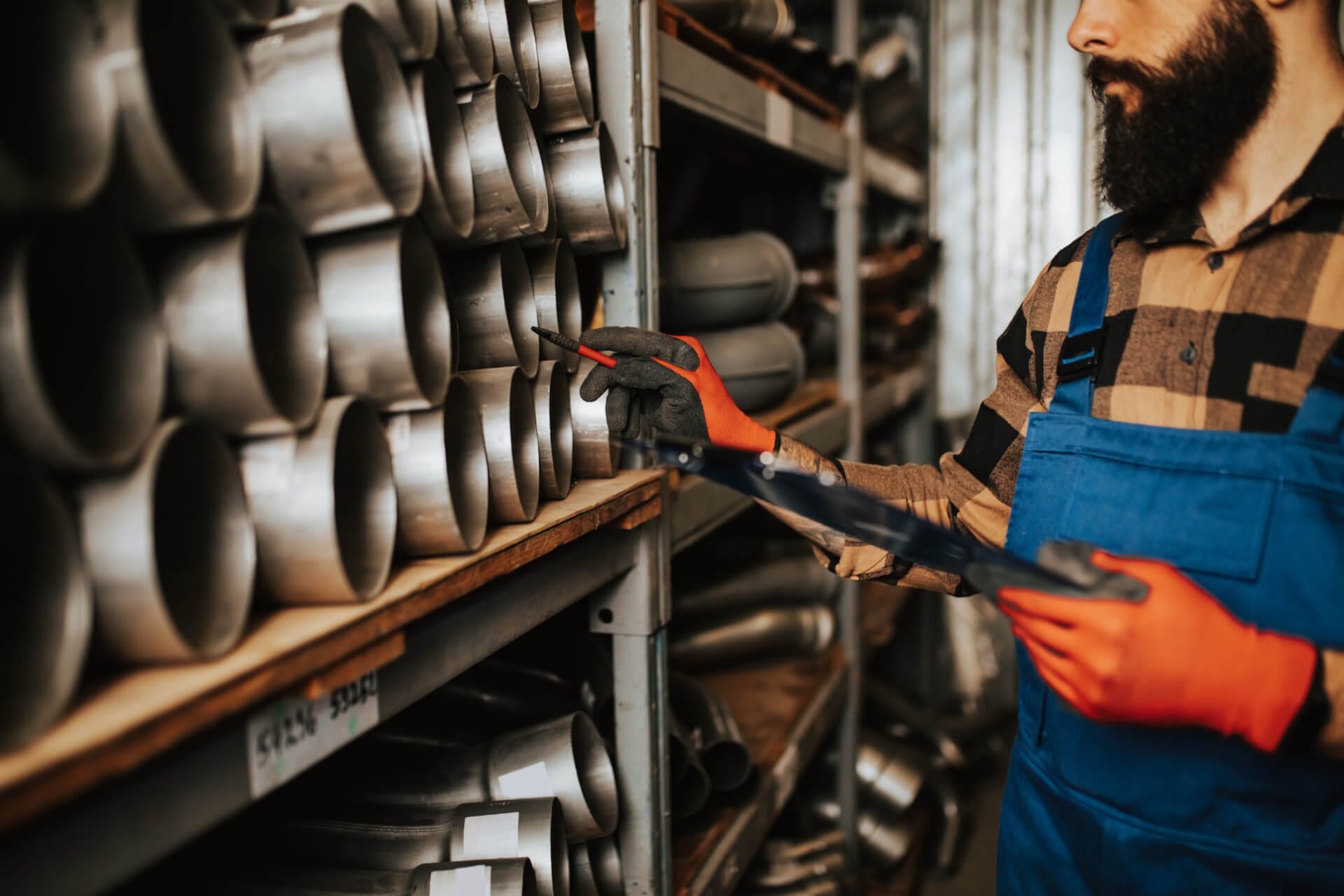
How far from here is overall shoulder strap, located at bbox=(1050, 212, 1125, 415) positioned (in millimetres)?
1134

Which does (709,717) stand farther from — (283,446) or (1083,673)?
(283,446)

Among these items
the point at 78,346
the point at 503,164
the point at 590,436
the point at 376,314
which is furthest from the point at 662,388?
the point at 78,346

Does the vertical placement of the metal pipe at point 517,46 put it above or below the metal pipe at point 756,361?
above

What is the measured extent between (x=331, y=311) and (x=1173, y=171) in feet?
3.33

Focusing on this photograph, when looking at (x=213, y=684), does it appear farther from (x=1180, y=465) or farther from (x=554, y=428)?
(x=1180, y=465)

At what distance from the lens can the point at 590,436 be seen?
3.76 feet

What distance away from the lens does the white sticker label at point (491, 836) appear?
101cm

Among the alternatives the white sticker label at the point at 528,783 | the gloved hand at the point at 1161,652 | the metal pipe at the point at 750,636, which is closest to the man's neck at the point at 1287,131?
the gloved hand at the point at 1161,652

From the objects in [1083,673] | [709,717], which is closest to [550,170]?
[1083,673]

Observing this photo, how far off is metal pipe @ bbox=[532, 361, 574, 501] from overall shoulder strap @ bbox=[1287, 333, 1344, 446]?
0.81 metres

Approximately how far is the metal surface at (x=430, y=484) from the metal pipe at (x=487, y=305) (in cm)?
18

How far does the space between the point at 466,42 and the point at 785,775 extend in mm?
1500

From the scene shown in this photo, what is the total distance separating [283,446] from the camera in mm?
661

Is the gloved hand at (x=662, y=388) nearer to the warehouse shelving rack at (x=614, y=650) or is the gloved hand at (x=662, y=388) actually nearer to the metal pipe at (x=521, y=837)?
A: the warehouse shelving rack at (x=614, y=650)
